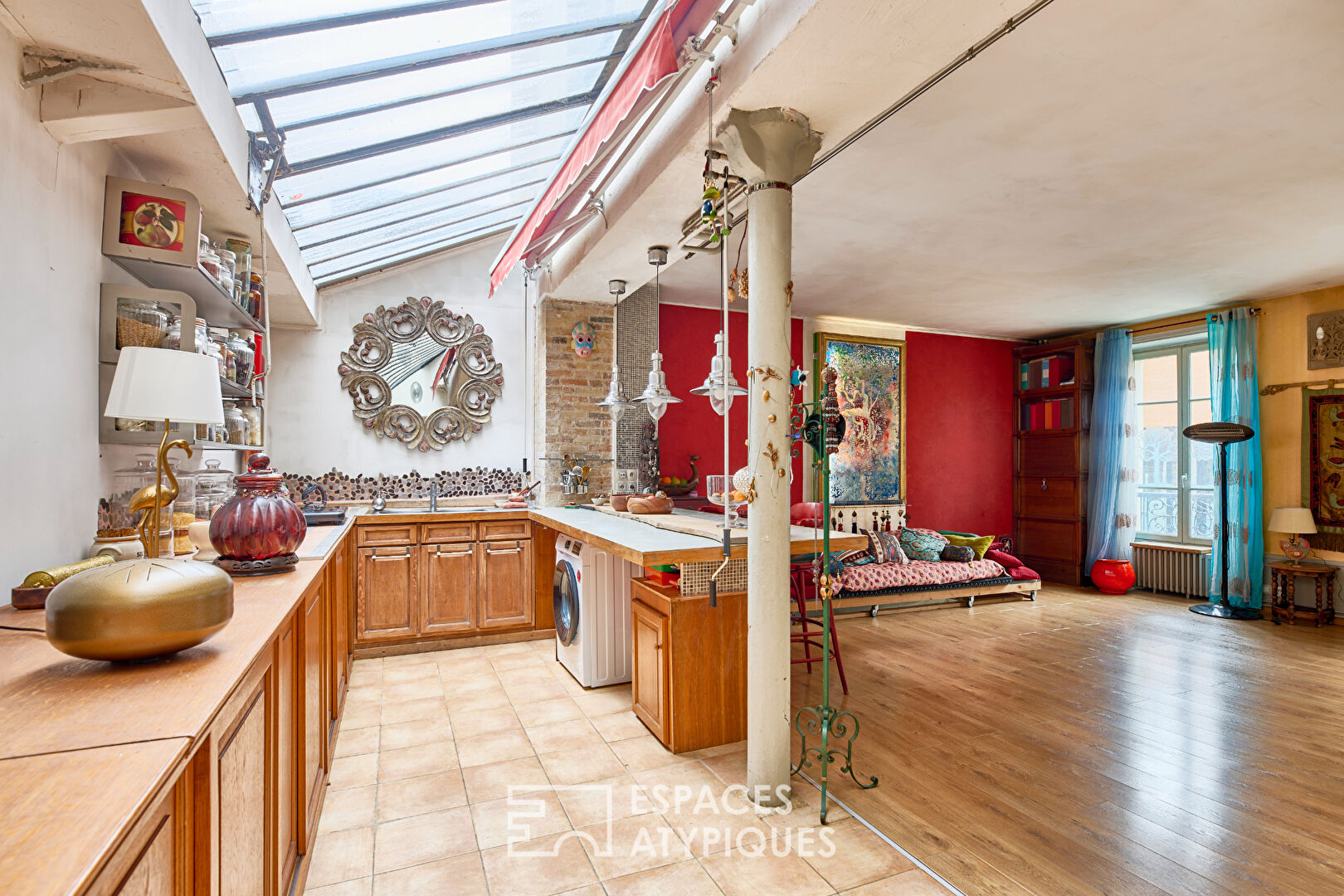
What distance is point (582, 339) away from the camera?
5.34 metres

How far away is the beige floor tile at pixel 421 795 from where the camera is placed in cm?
254

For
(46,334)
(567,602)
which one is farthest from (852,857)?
(46,334)

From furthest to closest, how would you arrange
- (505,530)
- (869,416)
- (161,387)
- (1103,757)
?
1. (869,416)
2. (505,530)
3. (1103,757)
4. (161,387)

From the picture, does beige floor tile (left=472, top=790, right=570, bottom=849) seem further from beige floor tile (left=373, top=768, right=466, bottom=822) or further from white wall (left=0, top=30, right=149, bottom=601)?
white wall (left=0, top=30, right=149, bottom=601)

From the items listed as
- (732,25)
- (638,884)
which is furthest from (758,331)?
(638,884)

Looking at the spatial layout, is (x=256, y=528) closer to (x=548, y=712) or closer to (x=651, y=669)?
(x=651, y=669)

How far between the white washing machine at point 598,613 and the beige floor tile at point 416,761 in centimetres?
94

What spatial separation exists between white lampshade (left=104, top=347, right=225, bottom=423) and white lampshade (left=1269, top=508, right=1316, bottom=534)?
771 cm

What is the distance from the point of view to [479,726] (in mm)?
3338

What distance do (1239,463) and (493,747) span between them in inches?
274

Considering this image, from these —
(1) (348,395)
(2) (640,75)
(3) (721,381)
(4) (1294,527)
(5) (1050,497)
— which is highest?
(2) (640,75)

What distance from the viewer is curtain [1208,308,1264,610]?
614 cm

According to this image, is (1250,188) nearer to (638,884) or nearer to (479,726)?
(638,884)

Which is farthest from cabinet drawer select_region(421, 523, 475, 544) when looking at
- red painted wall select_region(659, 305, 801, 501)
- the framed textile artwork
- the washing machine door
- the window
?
the window
